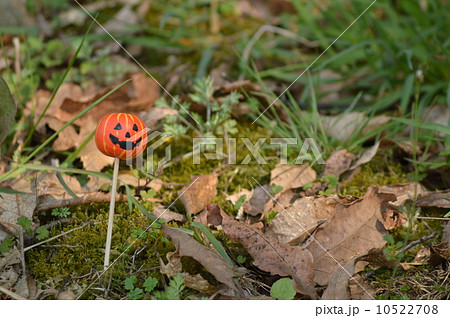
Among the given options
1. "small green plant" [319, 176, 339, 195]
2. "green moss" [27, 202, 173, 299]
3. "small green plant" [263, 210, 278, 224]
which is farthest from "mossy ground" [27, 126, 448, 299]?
"small green plant" [263, 210, 278, 224]

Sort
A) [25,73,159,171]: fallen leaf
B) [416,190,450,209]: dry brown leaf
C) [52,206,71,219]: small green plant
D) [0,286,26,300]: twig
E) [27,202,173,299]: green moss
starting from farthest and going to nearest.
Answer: [25,73,159,171]: fallen leaf → [416,190,450,209]: dry brown leaf → [52,206,71,219]: small green plant → [27,202,173,299]: green moss → [0,286,26,300]: twig

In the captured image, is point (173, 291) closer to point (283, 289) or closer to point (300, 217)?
point (283, 289)

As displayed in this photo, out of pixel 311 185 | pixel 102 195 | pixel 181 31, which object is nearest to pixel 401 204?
pixel 311 185

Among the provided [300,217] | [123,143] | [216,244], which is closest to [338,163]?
[300,217]

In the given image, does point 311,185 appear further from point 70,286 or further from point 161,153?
point 70,286

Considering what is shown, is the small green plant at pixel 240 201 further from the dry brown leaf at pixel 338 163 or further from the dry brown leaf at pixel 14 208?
the dry brown leaf at pixel 14 208

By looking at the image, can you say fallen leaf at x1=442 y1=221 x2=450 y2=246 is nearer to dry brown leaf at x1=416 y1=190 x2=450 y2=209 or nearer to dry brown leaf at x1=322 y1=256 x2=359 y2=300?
dry brown leaf at x1=416 y1=190 x2=450 y2=209
